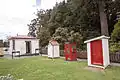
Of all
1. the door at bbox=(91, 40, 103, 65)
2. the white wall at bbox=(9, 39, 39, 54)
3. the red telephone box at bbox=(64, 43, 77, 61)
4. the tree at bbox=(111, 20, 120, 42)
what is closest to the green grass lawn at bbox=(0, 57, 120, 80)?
the door at bbox=(91, 40, 103, 65)

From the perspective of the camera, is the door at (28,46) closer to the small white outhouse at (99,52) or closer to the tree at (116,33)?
the tree at (116,33)

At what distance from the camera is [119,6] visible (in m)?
21.3

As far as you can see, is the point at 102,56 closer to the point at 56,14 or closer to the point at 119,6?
the point at 119,6

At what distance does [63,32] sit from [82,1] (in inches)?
191

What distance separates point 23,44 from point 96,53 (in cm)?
1479

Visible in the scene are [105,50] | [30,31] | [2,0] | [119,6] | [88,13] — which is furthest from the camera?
[30,31]

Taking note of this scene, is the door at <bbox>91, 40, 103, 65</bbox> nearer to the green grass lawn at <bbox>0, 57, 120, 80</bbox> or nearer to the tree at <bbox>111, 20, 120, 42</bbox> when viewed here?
the green grass lawn at <bbox>0, 57, 120, 80</bbox>

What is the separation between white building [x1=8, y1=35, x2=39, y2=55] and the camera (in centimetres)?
2362

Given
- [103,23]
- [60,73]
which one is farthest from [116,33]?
[60,73]

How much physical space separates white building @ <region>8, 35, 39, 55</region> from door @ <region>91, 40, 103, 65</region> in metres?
14.3

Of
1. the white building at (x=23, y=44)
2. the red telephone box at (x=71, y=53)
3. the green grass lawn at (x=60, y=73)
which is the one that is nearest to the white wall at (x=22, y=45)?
the white building at (x=23, y=44)

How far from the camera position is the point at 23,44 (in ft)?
79.2

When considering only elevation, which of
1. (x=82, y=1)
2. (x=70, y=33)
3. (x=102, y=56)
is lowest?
(x=102, y=56)

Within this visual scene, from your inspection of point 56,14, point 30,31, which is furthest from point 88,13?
point 30,31
